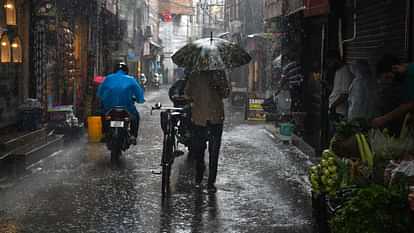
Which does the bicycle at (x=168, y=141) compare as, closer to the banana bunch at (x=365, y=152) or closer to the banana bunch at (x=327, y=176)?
the banana bunch at (x=327, y=176)

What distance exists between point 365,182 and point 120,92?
8.09 meters

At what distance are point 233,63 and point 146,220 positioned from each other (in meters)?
3.53

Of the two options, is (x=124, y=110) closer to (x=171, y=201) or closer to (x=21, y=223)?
(x=171, y=201)

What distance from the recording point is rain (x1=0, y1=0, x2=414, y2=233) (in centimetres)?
736

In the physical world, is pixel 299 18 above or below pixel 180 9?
below

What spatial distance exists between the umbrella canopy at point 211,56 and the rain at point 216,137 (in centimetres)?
2

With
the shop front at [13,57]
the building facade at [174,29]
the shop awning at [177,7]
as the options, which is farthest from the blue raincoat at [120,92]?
the building facade at [174,29]

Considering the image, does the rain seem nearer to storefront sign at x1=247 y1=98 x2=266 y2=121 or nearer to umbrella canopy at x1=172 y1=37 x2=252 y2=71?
umbrella canopy at x1=172 y1=37 x2=252 y2=71

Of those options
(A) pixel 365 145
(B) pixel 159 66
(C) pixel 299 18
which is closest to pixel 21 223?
(A) pixel 365 145

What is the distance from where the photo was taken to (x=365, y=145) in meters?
6.98

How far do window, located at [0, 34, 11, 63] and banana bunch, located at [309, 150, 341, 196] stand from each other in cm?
931

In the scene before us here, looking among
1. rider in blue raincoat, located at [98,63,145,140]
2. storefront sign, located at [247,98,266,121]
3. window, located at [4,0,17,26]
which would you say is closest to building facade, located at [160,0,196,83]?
storefront sign, located at [247,98,266,121]

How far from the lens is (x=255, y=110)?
24.3 m

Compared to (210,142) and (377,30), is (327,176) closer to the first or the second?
(210,142)
